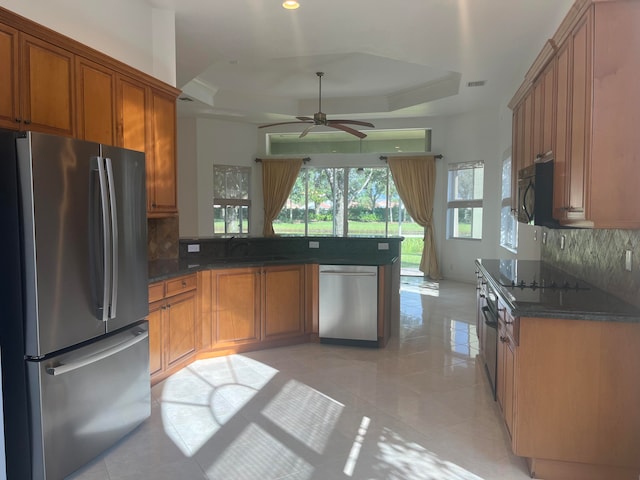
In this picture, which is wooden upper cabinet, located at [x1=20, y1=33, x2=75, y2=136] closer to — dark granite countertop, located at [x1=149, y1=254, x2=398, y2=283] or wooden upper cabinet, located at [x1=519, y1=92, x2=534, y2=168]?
dark granite countertop, located at [x1=149, y1=254, x2=398, y2=283]

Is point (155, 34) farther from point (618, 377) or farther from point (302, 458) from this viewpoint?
point (618, 377)

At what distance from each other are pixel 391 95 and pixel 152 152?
556 cm

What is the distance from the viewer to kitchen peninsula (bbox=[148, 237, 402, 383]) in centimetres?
374

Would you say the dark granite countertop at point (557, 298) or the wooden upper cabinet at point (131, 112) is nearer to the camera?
the dark granite countertop at point (557, 298)

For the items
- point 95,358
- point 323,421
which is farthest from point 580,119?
point 95,358

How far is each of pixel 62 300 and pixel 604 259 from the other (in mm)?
3161

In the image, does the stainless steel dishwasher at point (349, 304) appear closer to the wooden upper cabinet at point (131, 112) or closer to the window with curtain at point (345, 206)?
the wooden upper cabinet at point (131, 112)

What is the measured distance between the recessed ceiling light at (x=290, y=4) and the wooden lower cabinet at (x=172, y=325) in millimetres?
2319

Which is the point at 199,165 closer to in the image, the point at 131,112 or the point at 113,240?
the point at 131,112

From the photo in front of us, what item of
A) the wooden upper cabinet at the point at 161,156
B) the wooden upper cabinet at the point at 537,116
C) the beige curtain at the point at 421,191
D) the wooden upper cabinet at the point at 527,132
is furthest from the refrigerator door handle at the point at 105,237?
the beige curtain at the point at 421,191

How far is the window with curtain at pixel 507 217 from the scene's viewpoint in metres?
6.65

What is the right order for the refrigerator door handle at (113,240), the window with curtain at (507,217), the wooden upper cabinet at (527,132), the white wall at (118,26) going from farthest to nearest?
the window with curtain at (507,217)
the wooden upper cabinet at (527,132)
the white wall at (118,26)
the refrigerator door handle at (113,240)

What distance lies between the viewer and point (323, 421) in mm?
2936

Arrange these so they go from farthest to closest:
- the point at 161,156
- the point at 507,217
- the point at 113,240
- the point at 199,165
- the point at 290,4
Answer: the point at 199,165 < the point at 507,217 < the point at 161,156 < the point at 290,4 < the point at 113,240
